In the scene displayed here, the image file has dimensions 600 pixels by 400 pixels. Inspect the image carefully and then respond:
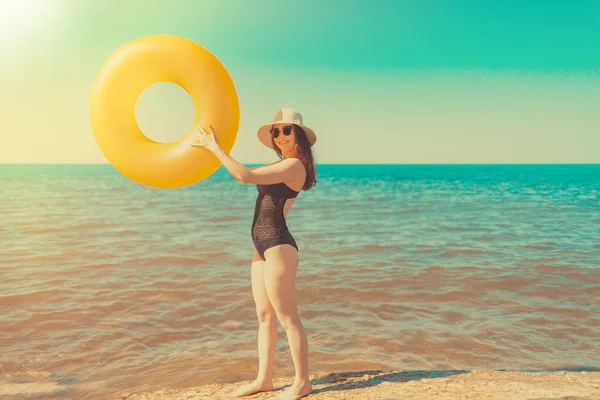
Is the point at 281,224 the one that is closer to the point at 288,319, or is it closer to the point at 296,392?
the point at 288,319

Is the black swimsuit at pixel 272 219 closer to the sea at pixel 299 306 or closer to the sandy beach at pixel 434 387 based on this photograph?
the sandy beach at pixel 434 387

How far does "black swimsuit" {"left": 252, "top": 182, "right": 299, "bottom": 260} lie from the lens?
9.77 feet

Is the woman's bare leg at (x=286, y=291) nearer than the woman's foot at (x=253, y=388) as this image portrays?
Yes

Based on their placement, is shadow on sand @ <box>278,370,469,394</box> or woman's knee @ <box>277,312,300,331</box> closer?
woman's knee @ <box>277,312,300,331</box>

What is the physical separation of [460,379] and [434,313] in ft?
7.41

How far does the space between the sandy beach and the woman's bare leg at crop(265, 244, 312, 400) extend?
301 mm

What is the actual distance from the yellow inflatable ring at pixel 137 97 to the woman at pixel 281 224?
186mm

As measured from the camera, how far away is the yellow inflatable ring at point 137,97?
3.13 meters

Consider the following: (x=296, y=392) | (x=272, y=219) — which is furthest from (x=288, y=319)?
(x=272, y=219)

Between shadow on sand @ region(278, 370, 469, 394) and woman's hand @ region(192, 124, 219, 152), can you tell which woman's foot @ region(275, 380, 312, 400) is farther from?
woman's hand @ region(192, 124, 219, 152)

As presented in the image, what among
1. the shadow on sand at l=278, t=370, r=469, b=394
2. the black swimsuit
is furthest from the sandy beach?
the black swimsuit

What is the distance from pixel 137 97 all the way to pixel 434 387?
2702mm

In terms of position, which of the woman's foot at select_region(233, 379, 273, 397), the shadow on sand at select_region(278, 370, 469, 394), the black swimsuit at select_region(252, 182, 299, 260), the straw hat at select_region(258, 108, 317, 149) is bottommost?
the shadow on sand at select_region(278, 370, 469, 394)

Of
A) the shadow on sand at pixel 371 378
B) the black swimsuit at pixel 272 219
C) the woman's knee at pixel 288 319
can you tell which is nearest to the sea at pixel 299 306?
the shadow on sand at pixel 371 378
